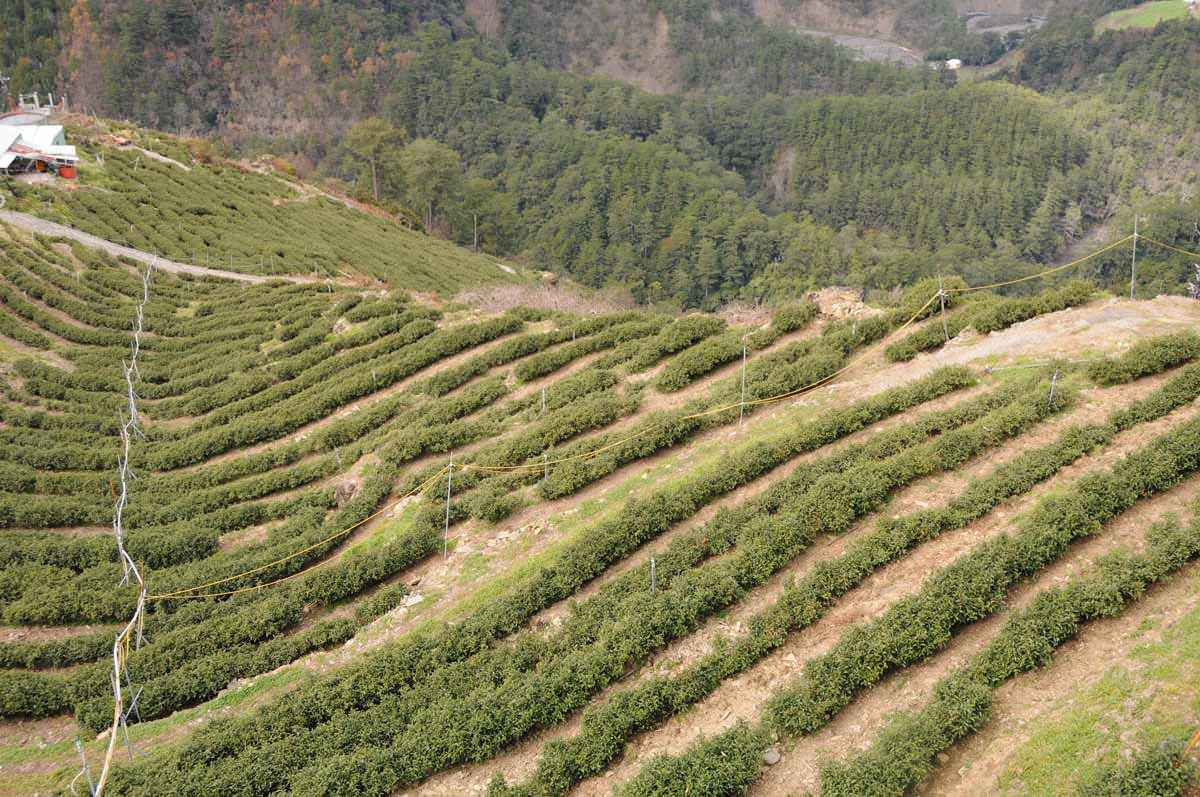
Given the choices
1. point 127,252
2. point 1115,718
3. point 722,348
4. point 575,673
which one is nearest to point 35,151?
point 127,252

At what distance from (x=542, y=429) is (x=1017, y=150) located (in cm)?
11716

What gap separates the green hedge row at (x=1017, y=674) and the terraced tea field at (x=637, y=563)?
61 millimetres

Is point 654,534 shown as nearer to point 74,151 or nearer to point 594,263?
point 74,151

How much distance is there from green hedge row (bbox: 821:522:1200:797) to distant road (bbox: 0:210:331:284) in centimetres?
3792

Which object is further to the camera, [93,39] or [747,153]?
[747,153]

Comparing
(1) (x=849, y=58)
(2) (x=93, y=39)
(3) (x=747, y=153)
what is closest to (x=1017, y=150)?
(3) (x=747, y=153)

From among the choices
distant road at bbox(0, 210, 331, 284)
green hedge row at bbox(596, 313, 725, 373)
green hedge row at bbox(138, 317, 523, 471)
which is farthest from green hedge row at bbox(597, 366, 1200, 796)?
distant road at bbox(0, 210, 331, 284)

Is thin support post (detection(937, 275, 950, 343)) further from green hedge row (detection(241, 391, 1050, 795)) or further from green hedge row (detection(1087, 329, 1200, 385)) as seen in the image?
green hedge row (detection(241, 391, 1050, 795))

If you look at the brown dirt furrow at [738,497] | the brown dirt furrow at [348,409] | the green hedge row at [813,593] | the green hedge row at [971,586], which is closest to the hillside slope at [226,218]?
the brown dirt furrow at [348,409]

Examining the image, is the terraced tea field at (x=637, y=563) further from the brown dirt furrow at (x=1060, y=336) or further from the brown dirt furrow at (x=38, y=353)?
the brown dirt furrow at (x=38, y=353)

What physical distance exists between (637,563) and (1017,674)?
7589mm

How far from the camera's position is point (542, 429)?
23.7 metres

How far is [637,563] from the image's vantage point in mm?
18250

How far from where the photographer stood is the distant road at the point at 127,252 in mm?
44062
